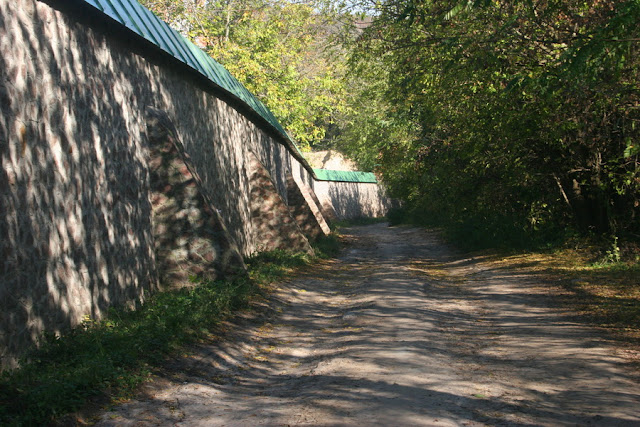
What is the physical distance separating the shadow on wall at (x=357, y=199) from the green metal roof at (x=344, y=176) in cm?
25

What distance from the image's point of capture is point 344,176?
41938 millimetres

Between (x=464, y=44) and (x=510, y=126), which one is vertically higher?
(x=464, y=44)

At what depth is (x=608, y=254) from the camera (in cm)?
1136

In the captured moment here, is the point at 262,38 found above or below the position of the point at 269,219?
above

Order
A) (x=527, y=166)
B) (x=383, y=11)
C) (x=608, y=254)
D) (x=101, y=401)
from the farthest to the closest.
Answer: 1. (x=383, y=11)
2. (x=527, y=166)
3. (x=608, y=254)
4. (x=101, y=401)

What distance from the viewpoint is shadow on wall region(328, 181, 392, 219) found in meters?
39.2

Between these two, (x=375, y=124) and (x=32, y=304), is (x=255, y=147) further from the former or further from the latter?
(x=375, y=124)

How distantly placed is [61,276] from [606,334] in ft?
17.1

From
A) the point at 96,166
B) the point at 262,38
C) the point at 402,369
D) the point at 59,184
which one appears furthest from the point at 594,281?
the point at 262,38

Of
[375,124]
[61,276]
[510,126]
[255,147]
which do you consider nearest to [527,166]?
[510,126]

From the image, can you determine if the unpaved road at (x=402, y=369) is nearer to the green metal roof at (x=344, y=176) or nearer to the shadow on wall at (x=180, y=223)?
the shadow on wall at (x=180, y=223)

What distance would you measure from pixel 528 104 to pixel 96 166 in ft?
22.7

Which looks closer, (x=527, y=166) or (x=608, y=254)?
(x=608, y=254)

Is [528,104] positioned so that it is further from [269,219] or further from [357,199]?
[357,199]
